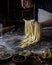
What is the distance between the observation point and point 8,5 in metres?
3.15

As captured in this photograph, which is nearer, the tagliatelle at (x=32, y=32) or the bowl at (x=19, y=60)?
the bowl at (x=19, y=60)

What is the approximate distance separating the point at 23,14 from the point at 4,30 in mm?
1116

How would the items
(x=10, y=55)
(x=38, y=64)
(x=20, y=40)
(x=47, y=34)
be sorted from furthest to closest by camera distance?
(x=47, y=34) < (x=20, y=40) < (x=10, y=55) < (x=38, y=64)

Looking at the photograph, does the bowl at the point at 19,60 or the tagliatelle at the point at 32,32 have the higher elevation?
the tagliatelle at the point at 32,32

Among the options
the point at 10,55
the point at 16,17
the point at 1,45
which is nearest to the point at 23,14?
the point at 16,17

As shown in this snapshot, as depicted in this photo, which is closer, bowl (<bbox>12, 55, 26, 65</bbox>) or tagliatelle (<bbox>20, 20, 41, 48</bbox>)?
bowl (<bbox>12, 55, 26, 65</bbox>)

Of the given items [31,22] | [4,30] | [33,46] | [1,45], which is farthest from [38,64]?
[4,30]

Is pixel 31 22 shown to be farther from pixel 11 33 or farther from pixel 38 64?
pixel 38 64

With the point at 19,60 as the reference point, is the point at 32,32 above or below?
above

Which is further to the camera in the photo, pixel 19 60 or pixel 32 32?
pixel 32 32

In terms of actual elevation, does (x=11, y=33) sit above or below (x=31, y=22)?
below

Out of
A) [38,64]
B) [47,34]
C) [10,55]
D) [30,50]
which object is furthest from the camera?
[47,34]

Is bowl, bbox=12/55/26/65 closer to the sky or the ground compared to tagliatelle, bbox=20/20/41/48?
closer to the ground

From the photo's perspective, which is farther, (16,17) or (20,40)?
(16,17)
